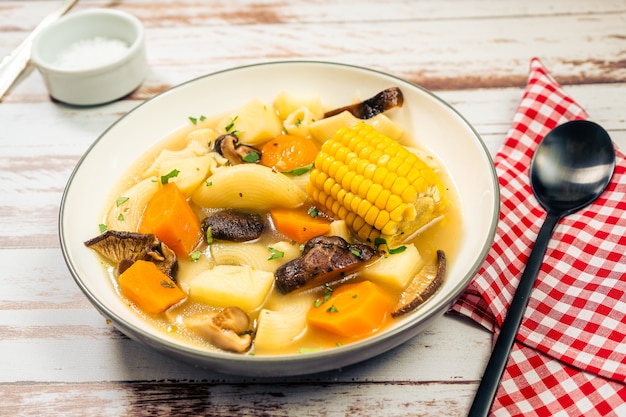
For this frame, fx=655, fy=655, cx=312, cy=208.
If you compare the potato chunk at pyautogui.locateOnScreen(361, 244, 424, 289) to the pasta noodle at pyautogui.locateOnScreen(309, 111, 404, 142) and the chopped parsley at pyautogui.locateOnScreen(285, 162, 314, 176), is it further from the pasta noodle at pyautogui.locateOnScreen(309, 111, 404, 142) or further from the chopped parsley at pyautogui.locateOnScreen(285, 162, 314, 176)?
the pasta noodle at pyautogui.locateOnScreen(309, 111, 404, 142)

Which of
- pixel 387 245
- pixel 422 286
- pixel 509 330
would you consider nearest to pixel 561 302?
pixel 509 330

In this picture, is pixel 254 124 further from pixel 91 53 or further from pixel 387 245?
pixel 91 53

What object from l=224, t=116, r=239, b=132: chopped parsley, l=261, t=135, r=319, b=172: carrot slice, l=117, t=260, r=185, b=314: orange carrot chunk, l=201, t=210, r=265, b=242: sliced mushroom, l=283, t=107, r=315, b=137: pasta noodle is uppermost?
l=283, t=107, r=315, b=137: pasta noodle

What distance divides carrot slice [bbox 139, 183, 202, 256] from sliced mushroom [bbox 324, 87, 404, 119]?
833 mm

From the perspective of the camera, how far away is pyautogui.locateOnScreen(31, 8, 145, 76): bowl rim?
3.26 metres

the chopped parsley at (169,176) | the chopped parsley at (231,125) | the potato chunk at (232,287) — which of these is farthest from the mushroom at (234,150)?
the potato chunk at (232,287)

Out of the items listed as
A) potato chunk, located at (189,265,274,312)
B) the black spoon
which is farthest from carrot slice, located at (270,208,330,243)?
the black spoon

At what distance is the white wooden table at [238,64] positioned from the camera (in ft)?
6.93

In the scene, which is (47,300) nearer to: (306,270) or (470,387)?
(306,270)

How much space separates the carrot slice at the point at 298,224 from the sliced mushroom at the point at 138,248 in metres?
0.41

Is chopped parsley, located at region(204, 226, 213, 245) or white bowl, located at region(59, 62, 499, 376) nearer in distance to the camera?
white bowl, located at region(59, 62, 499, 376)

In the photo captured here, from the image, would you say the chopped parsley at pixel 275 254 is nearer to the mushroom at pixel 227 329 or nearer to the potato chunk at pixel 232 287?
the potato chunk at pixel 232 287

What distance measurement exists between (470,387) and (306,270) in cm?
65

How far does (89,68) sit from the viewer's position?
129 inches
